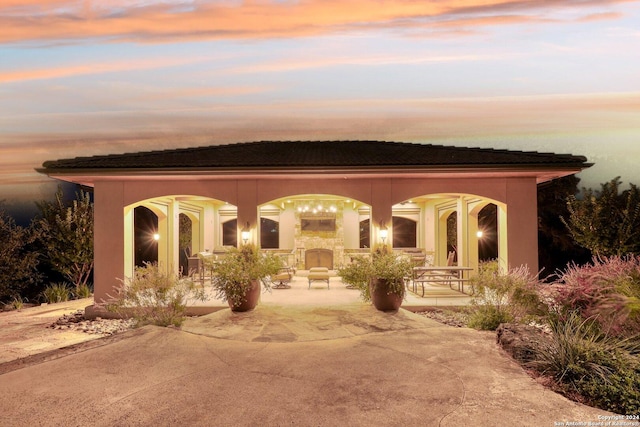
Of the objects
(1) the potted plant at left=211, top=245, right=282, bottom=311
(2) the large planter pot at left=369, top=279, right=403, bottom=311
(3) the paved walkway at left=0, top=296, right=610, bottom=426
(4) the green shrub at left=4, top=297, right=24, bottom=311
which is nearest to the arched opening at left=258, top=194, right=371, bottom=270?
(1) the potted plant at left=211, top=245, right=282, bottom=311

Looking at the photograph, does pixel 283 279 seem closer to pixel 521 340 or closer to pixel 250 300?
pixel 250 300

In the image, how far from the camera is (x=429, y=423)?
142 inches

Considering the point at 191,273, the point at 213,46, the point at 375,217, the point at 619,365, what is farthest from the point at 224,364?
the point at 191,273

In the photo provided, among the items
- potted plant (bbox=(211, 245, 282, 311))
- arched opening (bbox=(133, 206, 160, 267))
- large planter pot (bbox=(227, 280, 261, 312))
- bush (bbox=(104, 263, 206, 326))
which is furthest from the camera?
arched opening (bbox=(133, 206, 160, 267))

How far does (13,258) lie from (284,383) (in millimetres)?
15405

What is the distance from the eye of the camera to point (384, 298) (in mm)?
8930

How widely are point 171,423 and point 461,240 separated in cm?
1283

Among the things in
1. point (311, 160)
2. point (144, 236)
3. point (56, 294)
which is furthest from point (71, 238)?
point (311, 160)

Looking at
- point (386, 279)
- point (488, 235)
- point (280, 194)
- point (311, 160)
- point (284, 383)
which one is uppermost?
point (311, 160)

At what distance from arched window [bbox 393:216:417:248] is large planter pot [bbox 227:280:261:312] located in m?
12.5

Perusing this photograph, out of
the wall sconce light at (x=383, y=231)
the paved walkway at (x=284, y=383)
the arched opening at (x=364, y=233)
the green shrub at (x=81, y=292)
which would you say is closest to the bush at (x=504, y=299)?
the paved walkway at (x=284, y=383)

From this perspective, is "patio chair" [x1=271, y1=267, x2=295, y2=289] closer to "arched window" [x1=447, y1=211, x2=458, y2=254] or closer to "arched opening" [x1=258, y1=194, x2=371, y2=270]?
"arched opening" [x1=258, y1=194, x2=371, y2=270]

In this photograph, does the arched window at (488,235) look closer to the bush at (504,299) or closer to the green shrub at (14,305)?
the bush at (504,299)

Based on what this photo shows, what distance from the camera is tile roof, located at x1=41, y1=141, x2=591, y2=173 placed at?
34.6ft
